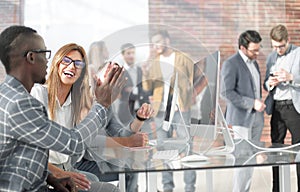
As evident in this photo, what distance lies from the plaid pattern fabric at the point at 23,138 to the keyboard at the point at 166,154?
628 mm

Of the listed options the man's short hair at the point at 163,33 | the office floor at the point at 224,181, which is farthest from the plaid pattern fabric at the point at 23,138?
the office floor at the point at 224,181

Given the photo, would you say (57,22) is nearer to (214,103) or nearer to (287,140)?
(287,140)

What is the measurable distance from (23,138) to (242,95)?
2.83 metres

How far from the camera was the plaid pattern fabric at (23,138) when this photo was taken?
1861mm

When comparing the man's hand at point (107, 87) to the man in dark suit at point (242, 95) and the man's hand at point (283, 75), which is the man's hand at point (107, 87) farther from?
the man's hand at point (283, 75)

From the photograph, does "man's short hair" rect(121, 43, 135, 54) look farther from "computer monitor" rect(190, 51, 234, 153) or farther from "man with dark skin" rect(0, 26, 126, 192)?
"man with dark skin" rect(0, 26, 126, 192)

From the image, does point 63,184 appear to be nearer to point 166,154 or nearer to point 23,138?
point 23,138

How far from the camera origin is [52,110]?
2641 millimetres

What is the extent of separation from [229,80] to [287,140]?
526 mm

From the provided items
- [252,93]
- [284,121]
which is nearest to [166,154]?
[284,121]

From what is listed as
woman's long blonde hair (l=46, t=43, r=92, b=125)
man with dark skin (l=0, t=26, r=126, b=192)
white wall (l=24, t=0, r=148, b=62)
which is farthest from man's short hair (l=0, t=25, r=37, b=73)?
white wall (l=24, t=0, r=148, b=62)

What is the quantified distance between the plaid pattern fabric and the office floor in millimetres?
2799

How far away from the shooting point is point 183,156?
2.55 metres

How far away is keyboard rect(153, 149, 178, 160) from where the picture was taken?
2494mm
